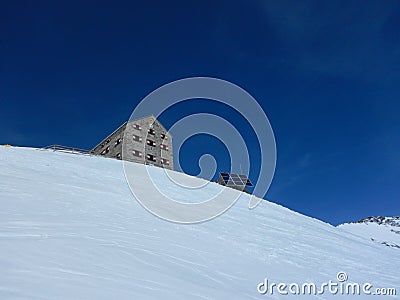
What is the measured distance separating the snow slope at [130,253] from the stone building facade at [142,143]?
3165 centimetres

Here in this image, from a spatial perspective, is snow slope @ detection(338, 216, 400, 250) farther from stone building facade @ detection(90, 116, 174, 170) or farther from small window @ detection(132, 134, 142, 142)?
small window @ detection(132, 134, 142, 142)

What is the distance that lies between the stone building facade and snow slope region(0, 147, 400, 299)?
3165cm

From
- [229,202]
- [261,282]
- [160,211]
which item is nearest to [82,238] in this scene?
[261,282]

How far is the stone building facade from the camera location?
4716 centimetres

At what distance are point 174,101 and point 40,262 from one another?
34.7ft

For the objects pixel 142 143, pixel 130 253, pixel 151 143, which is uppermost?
pixel 151 143

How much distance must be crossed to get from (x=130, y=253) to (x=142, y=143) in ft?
141

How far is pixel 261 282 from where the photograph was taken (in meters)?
7.06

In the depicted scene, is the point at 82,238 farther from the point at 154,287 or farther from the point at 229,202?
the point at 229,202

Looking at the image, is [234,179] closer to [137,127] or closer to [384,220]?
[137,127]

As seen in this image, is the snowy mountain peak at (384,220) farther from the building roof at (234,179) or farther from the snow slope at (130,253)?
the snow slope at (130,253)

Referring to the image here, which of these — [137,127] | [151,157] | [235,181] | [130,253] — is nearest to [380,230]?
[235,181]

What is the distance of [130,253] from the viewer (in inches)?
249

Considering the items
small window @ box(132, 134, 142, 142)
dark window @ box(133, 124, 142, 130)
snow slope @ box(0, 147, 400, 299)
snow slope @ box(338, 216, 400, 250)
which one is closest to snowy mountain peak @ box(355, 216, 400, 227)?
snow slope @ box(338, 216, 400, 250)
